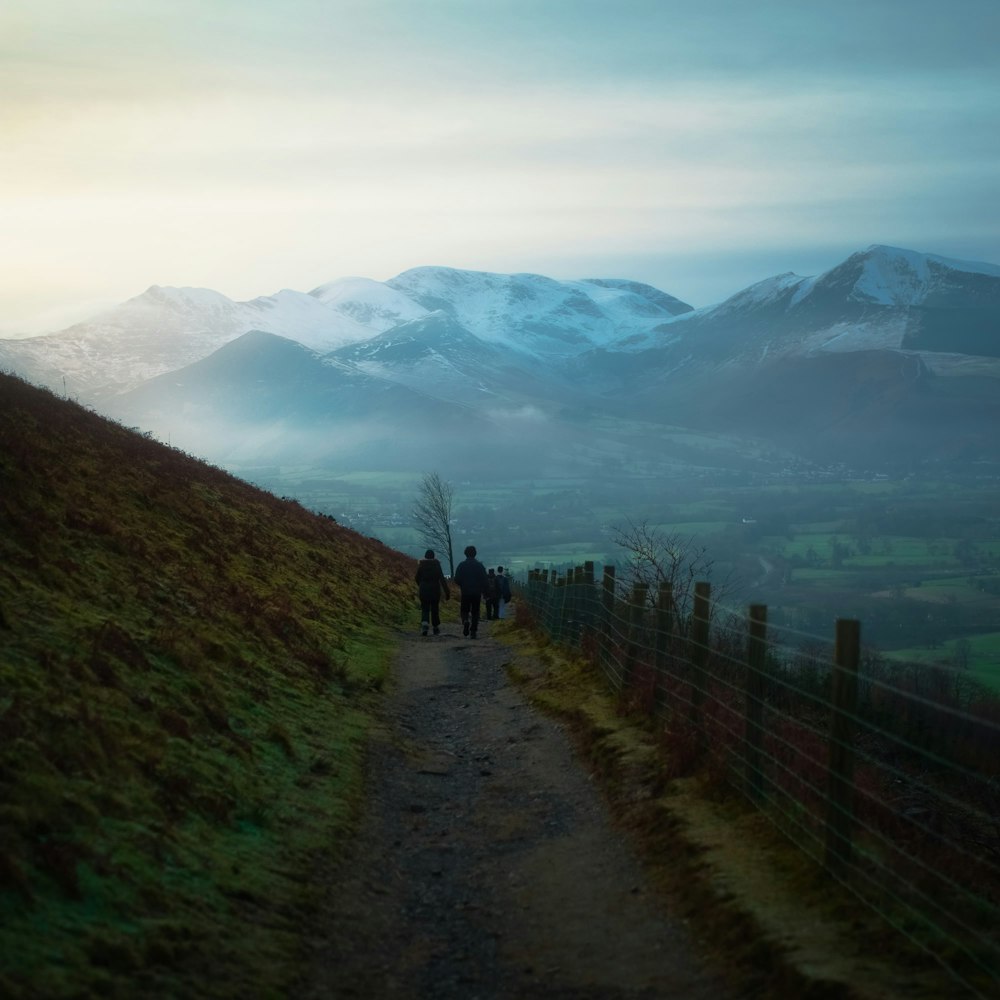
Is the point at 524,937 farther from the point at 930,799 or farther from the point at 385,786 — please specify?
the point at 930,799

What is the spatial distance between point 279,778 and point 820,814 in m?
5.67

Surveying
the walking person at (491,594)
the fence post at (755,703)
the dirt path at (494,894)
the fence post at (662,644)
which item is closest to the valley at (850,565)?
the walking person at (491,594)

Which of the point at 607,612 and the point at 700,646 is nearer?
the point at 700,646

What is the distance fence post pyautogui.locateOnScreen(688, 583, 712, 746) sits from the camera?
12.3m

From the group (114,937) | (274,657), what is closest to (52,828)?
(114,937)

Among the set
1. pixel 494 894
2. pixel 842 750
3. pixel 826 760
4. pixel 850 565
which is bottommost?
pixel 850 565

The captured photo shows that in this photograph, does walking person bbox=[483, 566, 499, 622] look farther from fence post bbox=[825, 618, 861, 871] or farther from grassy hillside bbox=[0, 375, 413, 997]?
fence post bbox=[825, 618, 861, 871]

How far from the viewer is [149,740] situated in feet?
34.8

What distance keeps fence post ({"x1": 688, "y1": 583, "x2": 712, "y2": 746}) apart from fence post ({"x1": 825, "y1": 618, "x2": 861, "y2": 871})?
3.60 m

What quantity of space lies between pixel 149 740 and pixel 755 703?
5640mm

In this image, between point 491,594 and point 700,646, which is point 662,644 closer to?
point 700,646

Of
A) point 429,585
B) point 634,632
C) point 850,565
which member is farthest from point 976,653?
point 850,565

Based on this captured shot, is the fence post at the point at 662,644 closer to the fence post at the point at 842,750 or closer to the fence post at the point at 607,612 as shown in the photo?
the fence post at the point at 607,612

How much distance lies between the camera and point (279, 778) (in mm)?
12055
